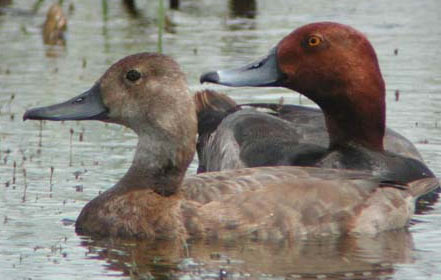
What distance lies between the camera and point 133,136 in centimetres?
1130

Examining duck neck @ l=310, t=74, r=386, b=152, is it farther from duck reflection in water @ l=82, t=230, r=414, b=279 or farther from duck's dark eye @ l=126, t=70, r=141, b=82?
duck's dark eye @ l=126, t=70, r=141, b=82

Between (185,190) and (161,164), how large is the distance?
232mm

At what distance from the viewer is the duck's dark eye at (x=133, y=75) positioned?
8.58 m

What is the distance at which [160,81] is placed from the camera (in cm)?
852

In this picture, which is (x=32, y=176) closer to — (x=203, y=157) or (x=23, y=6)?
(x=203, y=157)

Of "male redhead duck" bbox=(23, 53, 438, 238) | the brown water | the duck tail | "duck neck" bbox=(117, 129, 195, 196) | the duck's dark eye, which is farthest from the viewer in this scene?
the duck tail

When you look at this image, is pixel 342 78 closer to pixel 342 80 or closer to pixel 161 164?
pixel 342 80

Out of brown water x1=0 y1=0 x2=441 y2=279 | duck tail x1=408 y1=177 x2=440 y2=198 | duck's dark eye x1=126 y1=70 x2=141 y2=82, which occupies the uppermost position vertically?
duck's dark eye x1=126 y1=70 x2=141 y2=82

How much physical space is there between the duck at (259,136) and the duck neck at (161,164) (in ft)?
4.06

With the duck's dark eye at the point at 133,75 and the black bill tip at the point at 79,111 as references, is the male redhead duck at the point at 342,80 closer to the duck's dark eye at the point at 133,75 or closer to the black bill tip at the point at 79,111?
the duck's dark eye at the point at 133,75

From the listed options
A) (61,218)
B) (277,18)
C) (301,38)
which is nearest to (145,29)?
(277,18)

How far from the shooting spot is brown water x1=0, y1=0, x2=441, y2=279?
7.67m

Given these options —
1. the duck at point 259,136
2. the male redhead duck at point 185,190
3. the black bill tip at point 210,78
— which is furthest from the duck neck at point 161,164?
the black bill tip at point 210,78

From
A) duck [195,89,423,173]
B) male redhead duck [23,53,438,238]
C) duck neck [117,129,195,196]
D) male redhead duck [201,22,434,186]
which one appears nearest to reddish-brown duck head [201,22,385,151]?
male redhead duck [201,22,434,186]
